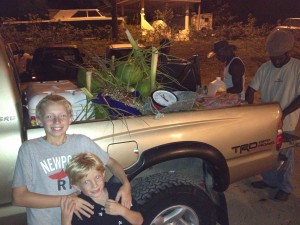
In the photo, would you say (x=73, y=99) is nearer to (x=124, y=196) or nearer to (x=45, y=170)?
(x=45, y=170)

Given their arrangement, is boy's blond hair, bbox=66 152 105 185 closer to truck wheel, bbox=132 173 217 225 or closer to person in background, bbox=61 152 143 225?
person in background, bbox=61 152 143 225

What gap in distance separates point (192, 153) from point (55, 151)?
1161 millimetres

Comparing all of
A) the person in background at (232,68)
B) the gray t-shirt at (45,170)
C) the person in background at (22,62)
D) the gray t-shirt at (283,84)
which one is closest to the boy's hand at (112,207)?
the gray t-shirt at (45,170)

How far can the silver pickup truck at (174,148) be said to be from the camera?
8.86 feet

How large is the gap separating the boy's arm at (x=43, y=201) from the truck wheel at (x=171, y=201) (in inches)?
31.0

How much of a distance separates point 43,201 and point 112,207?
1.31ft

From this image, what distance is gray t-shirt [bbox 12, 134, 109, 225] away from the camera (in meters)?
2.29

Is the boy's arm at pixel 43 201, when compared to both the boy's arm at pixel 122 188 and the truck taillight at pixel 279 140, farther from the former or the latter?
the truck taillight at pixel 279 140

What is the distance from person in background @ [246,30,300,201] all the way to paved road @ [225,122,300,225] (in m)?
0.14

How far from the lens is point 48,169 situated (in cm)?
235

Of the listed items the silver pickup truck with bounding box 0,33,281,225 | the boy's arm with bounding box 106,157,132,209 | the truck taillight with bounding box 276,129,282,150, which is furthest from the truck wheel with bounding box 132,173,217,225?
the truck taillight with bounding box 276,129,282,150

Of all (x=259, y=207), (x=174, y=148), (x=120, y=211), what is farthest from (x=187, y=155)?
(x=259, y=207)

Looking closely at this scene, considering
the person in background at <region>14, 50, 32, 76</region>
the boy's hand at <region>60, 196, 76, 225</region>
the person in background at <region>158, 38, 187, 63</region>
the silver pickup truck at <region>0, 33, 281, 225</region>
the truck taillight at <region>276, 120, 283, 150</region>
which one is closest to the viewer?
the boy's hand at <region>60, 196, 76, 225</region>

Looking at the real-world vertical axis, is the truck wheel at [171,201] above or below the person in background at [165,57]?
below
